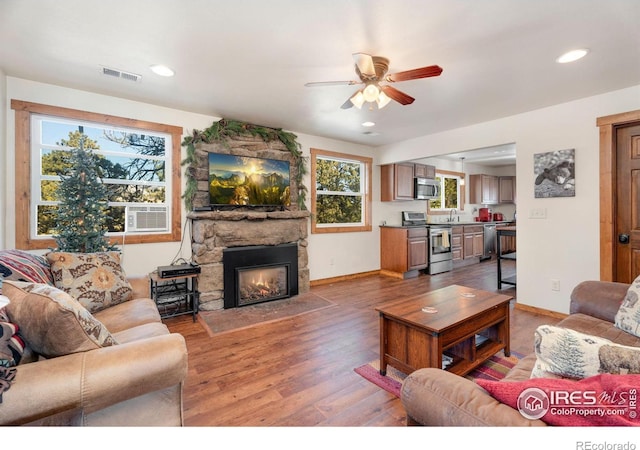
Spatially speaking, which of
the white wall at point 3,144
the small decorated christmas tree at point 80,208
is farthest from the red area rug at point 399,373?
the white wall at point 3,144

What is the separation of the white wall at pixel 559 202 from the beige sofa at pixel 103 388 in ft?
13.1

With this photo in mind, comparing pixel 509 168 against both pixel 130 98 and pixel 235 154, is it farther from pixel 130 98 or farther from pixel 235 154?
pixel 130 98

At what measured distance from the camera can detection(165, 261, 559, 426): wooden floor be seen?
170 cm

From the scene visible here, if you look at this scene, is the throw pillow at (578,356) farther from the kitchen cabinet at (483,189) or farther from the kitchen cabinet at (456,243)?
the kitchen cabinet at (483,189)

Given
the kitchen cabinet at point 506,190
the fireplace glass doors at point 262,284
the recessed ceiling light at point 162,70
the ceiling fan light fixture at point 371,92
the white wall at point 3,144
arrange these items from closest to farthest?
the ceiling fan light fixture at point 371,92, the recessed ceiling light at point 162,70, the white wall at point 3,144, the fireplace glass doors at point 262,284, the kitchen cabinet at point 506,190

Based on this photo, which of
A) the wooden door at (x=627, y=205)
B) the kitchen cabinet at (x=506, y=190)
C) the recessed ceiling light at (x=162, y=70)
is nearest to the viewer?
the recessed ceiling light at (x=162, y=70)

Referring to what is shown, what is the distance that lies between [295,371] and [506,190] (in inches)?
315

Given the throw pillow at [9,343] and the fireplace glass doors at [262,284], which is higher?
the throw pillow at [9,343]

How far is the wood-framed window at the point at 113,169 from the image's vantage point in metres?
2.82

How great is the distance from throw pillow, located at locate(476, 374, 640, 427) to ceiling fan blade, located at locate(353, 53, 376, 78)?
6.65ft

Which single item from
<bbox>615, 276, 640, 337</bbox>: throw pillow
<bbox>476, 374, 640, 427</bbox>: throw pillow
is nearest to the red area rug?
<bbox>615, 276, 640, 337</bbox>: throw pillow

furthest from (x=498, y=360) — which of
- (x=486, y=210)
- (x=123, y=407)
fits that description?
(x=486, y=210)

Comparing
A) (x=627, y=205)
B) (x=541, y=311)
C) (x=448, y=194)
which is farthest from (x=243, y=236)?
(x=448, y=194)

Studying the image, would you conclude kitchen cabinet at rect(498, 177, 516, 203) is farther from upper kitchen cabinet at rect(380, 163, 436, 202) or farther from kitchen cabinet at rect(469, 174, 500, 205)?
upper kitchen cabinet at rect(380, 163, 436, 202)
